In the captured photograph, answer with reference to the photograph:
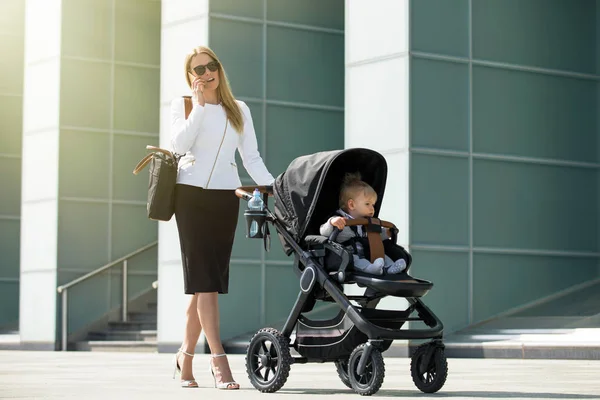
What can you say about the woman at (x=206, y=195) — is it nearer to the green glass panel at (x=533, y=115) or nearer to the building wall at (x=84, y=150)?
the green glass panel at (x=533, y=115)

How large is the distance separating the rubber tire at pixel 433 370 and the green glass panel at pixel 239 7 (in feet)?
33.0

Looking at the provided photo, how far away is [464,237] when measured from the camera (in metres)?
14.8

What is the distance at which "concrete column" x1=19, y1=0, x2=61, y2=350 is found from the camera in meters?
20.7

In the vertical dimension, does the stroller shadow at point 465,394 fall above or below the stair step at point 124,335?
above

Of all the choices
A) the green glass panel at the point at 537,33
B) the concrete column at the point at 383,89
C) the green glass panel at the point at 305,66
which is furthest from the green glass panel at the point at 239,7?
the green glass panel at the point at 537,33

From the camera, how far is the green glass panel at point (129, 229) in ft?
71.1

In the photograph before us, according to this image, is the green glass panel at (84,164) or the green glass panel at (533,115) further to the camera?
the green glass panel at (84,164)

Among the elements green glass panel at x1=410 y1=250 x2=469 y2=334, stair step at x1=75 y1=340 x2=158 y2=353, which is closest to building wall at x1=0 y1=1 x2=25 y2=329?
stair step at x1=75 y1=340 x2=158 y2=353

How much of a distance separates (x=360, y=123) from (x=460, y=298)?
2333mm

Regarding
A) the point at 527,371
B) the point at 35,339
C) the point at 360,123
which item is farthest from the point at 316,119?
the point at 527,371

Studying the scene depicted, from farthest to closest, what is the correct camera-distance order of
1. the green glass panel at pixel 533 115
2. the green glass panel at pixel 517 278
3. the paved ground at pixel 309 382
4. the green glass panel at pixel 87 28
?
the green glass panel at pixel 87 28, the green glass panel at pixel 533 115, the green glass panel at pixel 517 278, the paved ground at pixel 309 382

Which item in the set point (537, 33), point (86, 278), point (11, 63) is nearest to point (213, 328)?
point (537, 33)

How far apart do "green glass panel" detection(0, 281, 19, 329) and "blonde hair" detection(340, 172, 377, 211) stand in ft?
60.5

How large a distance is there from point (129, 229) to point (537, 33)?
8.74m
